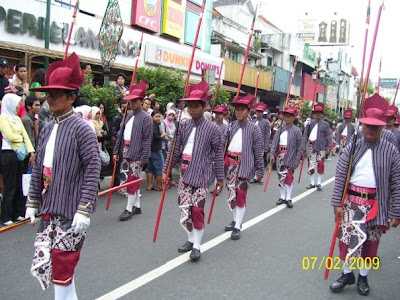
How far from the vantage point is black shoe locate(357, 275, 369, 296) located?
414 centimetres

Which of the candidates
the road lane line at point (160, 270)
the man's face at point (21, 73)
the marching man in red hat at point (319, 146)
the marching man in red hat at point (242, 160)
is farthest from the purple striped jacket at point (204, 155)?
the marching man in red hat at point (319, 146)

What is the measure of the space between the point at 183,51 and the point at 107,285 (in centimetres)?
1784

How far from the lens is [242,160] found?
6.07 meters

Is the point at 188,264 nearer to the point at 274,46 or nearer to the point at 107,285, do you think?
the point at 107,285

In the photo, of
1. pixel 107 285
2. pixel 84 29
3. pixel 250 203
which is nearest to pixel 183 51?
pixel 84 29

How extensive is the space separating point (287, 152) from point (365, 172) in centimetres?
445

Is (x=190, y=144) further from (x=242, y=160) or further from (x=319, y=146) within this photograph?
(x=319, y=146)

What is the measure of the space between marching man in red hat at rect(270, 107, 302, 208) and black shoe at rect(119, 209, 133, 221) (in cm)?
317

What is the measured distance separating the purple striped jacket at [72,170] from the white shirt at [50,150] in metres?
0.04

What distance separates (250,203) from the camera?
8.09 meters

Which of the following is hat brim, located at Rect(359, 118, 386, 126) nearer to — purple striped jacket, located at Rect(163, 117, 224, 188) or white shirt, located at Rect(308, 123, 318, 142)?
purple striped jacket, located at Rect(163, 117, 224, 188)

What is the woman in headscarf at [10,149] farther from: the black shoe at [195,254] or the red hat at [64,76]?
the red hat at [64,76]

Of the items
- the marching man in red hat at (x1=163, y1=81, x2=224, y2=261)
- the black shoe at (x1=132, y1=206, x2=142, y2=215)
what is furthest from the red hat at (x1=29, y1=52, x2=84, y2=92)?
the black shoe at (x1=132, y1=206, x2=142, y2=215)
